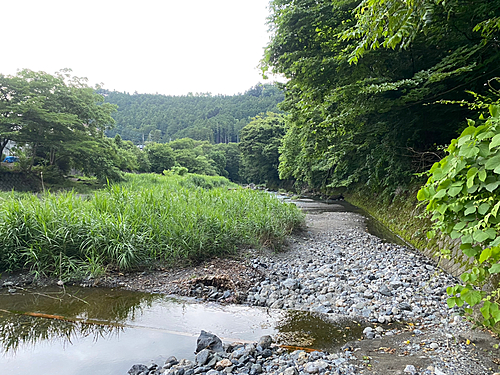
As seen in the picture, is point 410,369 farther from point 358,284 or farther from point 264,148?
point 264,148

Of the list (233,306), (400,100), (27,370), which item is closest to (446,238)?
(400,100)

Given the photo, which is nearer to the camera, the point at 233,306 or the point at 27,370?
the point at 27,370

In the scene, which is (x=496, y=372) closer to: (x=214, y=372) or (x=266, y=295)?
(x=214, y=372)

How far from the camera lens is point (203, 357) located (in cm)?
247

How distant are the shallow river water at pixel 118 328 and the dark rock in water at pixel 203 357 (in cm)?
20

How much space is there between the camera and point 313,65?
7.72 metres

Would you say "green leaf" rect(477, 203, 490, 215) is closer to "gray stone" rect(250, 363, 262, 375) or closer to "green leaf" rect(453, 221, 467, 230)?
"green leaf" rect(453, 221, 467, 230)

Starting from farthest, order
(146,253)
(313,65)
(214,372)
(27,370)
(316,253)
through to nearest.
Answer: (313,65) < (316,253) < (146,253) < (27,370) < (214,372)

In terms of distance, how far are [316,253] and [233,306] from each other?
111 inches

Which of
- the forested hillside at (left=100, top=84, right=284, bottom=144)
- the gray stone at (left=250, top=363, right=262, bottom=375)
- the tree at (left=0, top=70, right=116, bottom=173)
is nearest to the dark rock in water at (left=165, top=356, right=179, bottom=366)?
the gray stone at (left=250, top=363, right=262, bottom=375)

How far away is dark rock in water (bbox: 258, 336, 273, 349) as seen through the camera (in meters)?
2.66

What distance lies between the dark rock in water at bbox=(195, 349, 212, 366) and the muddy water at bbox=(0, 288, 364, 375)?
24cm

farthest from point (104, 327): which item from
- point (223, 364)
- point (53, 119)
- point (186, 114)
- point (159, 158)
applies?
point (186, 114)

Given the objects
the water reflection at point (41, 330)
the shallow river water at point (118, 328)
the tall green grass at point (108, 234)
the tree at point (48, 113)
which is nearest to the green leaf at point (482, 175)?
the shallow river water at point (118, 328)
